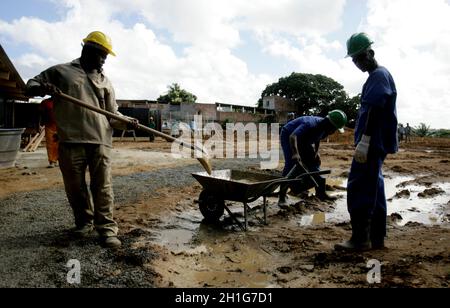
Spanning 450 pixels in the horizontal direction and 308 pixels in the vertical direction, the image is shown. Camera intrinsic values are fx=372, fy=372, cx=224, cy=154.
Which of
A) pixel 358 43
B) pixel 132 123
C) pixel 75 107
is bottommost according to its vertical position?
pixel 132 123

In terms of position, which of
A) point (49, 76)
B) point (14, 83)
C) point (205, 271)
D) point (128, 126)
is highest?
point (14, 83)

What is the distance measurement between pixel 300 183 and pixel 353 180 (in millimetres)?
2270

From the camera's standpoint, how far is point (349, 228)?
16.0 ft

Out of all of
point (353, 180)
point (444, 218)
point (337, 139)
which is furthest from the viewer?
point (337, 139)

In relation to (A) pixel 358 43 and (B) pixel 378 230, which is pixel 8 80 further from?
(B) pixel 378 230

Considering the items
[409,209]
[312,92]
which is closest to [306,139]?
[409,209]

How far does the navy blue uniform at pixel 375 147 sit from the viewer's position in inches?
136

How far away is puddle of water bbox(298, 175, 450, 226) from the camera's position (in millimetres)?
5453

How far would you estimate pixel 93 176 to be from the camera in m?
3.80

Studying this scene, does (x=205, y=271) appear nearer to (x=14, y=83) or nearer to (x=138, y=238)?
(x=138, y=238)

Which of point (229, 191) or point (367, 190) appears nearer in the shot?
point (367, 190)

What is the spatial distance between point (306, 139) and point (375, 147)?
261 centimetres

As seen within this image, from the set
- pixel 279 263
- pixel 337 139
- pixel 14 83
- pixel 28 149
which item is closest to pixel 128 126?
pixel 279 263

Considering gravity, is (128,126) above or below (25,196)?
above
